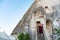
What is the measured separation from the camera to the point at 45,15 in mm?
12359

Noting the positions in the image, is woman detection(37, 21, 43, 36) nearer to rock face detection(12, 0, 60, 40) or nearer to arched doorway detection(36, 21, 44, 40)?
arched doorway detection(36, 21, 44, 40)

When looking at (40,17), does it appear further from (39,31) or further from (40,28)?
(39,31)

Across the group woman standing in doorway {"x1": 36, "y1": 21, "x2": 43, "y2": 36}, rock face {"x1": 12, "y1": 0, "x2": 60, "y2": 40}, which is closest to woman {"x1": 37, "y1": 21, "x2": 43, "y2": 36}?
woman standing in doorway {"x1": 36, "y1": 21, "x2": 43, "y2": 36}

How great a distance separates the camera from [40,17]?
12.4 metres

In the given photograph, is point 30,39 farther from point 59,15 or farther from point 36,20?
point 59,15

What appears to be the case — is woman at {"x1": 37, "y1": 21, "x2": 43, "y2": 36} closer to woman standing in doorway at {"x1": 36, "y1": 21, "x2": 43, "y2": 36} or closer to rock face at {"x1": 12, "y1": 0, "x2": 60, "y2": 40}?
woman standing in doorway at {"x1": 36, "y1": 21, "x2": 43, "y2": 36}

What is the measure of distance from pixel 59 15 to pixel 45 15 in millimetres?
624

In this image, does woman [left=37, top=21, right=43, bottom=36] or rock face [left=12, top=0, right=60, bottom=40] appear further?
woman [left=37, top=21, right=43, bottom=36]

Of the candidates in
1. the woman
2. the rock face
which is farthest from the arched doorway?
the rock face

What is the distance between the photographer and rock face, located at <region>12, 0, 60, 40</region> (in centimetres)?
1227

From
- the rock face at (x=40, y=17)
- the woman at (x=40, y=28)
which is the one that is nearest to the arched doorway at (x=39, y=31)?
the woman at (x=40, y=28)

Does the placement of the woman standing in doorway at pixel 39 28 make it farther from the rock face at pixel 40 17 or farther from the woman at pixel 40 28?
the rock face at pixel 40 17

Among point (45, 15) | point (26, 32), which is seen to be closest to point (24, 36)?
point (26, 32)

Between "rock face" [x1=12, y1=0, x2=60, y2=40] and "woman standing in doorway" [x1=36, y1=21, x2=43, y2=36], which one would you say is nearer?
"rock face" [x1=12, y1=0, x2=60, y2=40]
